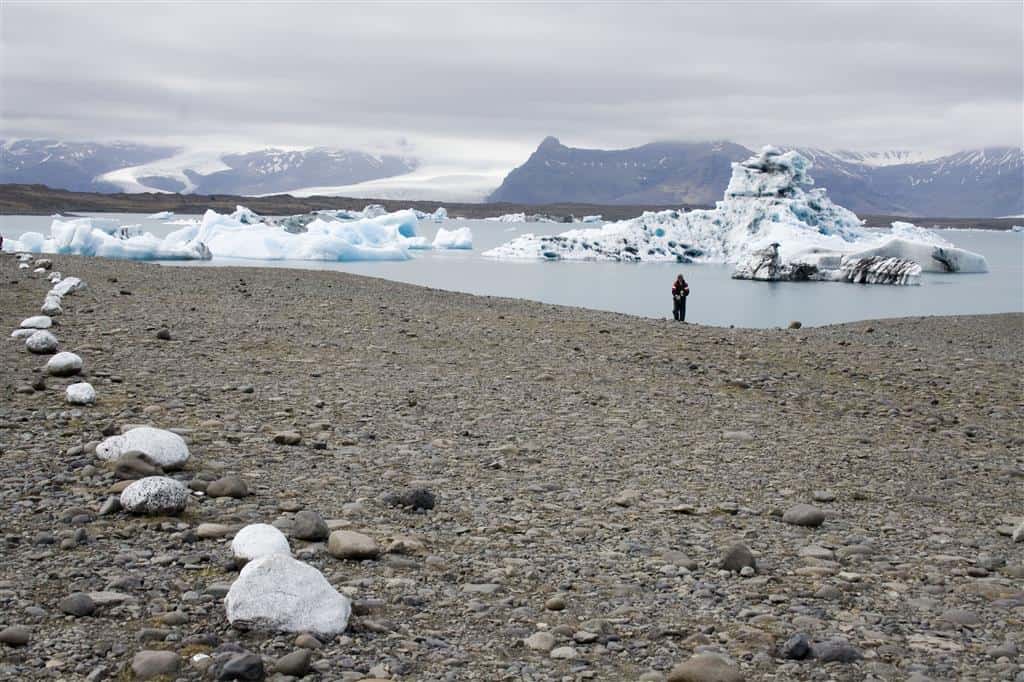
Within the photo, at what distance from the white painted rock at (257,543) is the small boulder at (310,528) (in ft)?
A: 0.76

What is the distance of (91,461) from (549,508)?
2.38m

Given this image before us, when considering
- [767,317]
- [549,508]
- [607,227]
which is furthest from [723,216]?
[549,508]

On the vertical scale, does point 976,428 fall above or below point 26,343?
below

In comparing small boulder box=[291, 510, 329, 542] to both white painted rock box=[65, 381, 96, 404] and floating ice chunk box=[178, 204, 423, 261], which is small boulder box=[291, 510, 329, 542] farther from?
floating ice chunk box=[178, 204, 423, 261]

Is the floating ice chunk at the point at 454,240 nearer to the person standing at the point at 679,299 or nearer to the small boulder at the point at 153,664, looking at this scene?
the person standing at the point at 679,299

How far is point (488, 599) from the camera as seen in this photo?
3758 millimetres

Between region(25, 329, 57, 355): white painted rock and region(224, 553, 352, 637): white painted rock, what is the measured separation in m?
6.05

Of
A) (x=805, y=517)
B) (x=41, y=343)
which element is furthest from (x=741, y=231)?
(x=805, y=517)

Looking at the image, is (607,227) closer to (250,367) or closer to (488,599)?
(250,367)

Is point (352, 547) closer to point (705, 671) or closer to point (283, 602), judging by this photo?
point (283, 602)

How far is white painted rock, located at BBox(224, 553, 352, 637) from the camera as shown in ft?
10.7

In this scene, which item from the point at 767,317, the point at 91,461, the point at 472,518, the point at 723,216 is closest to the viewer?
the point at 472,518

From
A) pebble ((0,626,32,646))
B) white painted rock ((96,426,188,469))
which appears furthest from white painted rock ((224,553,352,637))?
white painted rock ((96,426,188,469))

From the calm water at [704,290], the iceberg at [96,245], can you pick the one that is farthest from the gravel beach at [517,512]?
the iceberg at [96,245]
